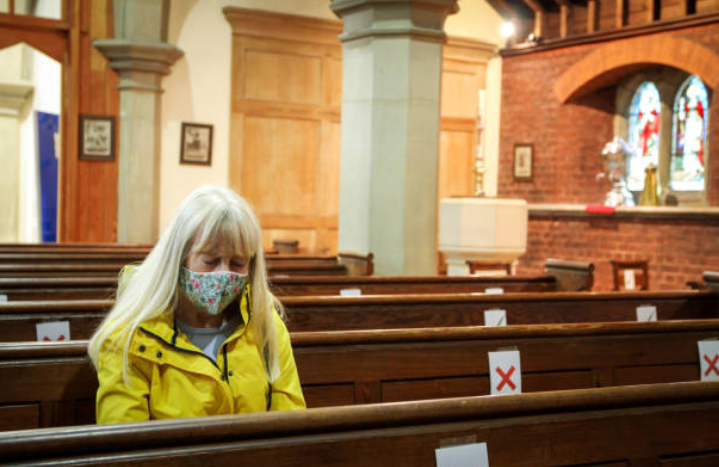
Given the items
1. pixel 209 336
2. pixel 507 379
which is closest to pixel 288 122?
pixel 507 379

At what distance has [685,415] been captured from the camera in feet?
6.39

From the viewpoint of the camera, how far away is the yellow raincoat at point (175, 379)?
1886 mm

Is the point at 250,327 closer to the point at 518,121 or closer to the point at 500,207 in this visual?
the point at 500,207

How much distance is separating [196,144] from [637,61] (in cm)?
521

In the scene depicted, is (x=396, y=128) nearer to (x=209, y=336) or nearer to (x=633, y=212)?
(x=209, y=336)

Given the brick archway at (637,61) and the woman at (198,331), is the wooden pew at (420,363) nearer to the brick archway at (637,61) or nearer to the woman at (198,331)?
the woman at (198,331)

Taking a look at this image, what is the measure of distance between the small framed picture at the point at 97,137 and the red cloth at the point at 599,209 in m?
5.62

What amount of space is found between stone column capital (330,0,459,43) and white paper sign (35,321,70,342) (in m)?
3.76

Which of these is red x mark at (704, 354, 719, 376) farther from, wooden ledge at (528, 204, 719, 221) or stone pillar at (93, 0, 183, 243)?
stone pillar at (93, 0, 183, 243)

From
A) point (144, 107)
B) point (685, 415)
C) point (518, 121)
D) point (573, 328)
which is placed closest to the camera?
point (685, 415)

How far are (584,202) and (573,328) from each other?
8454 millimetres

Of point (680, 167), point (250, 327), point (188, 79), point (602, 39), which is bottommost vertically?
point (250, 327)

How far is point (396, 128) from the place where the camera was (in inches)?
242

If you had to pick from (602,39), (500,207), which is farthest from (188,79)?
(602,39)
